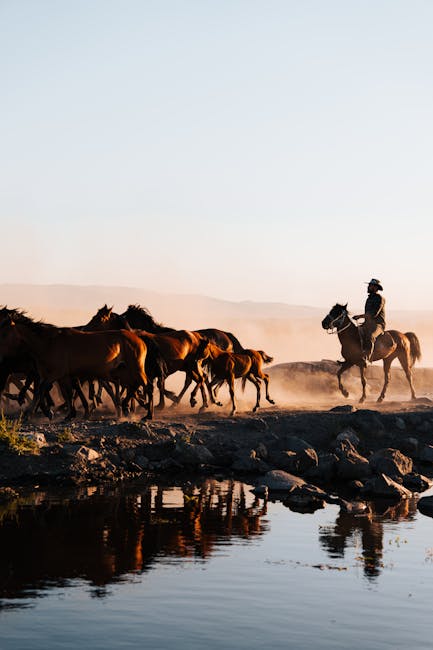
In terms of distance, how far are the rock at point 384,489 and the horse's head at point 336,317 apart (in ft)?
35.7

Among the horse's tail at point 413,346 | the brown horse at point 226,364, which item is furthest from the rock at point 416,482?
the horse's tail at point 413,346

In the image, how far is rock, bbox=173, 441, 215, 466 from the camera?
22703 mm

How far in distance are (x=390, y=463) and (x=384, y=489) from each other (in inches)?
84.5

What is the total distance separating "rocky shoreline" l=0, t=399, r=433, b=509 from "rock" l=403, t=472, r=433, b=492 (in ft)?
0.07

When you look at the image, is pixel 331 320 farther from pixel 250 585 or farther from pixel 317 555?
pixel 250 585

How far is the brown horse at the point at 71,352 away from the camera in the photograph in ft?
77.9

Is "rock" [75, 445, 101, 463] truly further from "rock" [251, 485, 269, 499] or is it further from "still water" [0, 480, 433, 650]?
"rock" [251, 485, 269, 499]

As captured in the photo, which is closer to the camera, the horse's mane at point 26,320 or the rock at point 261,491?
the rock at point 261,491

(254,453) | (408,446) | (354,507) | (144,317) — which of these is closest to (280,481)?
(254,453)

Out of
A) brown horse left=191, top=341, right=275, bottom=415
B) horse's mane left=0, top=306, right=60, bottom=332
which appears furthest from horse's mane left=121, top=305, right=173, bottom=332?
horse's mane left=0, top=306, right=60, bottom=332

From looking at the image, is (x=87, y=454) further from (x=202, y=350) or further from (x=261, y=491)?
(x=202, y=350)

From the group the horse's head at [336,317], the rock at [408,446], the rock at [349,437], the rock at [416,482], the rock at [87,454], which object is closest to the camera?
the rock at [87,454]

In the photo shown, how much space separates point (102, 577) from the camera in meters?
13.5

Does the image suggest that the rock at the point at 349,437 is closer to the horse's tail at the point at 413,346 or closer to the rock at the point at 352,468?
the rock at the point at 352,468
